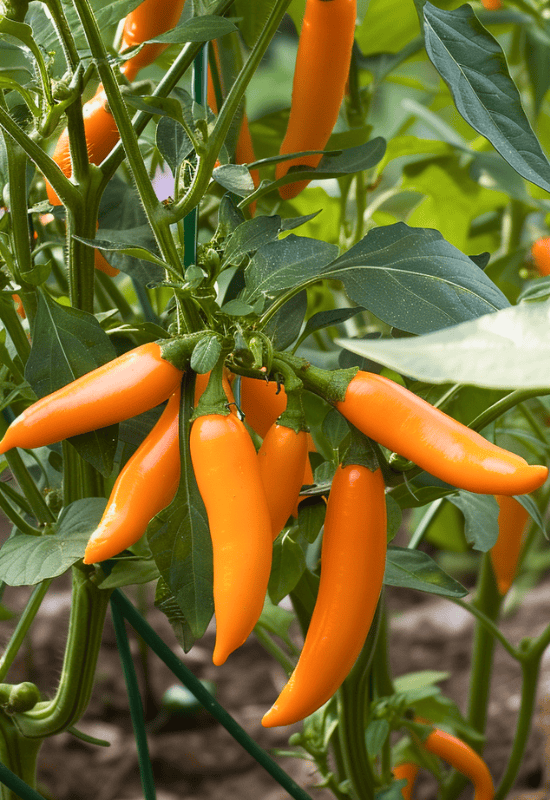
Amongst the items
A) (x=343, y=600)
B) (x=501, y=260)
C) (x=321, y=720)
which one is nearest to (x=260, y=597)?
(x=343, y=600)

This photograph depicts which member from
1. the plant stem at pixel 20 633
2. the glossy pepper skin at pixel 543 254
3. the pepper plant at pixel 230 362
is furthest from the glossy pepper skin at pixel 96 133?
the glossy pepper skin at pixel 543 254

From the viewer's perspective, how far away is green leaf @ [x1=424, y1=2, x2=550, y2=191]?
1.08ft

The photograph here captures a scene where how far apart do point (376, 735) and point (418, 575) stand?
0.20 meters

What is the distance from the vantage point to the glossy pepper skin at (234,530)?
265 millimetres

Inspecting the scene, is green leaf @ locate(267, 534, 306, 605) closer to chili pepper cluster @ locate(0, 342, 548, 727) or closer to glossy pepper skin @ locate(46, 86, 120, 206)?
chili pepper cluster @ locate(0, 342, 548, 727)

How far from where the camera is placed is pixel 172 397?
0.32 meters

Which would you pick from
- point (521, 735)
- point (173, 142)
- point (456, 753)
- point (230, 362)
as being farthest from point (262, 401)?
point (521, 735)

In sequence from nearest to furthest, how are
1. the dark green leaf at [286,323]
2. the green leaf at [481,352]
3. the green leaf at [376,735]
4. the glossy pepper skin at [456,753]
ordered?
the green leaf at [481,352] < the dark green leaf at [286,323] < the green leaf at [376,735] < the glossy pepper skin at [456,753]

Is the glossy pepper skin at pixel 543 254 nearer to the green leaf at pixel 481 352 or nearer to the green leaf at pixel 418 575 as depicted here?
the green leaf at pixel 418 575

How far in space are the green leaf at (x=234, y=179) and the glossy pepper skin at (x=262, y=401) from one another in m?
0.08

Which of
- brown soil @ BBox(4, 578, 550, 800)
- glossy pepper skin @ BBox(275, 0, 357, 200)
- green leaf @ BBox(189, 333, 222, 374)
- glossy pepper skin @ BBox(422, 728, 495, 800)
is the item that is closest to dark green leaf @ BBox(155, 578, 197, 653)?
green leaf @ BBox(189, 333, 222, 374)

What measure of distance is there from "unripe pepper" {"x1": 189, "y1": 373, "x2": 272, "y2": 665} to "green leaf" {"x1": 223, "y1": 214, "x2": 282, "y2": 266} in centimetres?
8

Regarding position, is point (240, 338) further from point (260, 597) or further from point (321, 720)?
point (321, 720)

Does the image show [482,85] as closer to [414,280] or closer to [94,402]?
[414,280]
